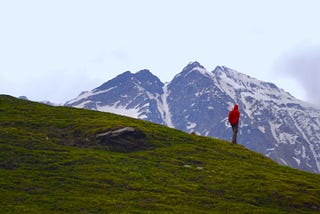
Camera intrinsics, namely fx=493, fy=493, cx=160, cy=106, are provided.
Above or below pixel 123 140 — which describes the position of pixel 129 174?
below

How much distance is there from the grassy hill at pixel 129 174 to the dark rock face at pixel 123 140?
130 millimetres

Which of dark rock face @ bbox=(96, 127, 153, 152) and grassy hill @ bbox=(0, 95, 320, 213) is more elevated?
dark rock face @ bbox=(96, 127, 153, 152)

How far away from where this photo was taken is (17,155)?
2016 inches

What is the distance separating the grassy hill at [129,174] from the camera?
41906mm

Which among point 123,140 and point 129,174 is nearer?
point 129,174

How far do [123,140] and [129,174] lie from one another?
1147cm

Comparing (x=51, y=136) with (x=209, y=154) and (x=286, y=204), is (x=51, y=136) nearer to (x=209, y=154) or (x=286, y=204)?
(x=209, y=154)

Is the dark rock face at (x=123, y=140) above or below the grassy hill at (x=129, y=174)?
above

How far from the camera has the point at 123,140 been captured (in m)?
60.6

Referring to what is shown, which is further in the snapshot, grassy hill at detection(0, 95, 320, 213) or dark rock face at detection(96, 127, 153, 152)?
dark rock face at detection(96, 127, 153, 152)

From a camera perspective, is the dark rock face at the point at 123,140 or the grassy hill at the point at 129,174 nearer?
the grassy hill at the point at 129,174

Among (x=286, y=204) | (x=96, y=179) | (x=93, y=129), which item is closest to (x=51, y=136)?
(x=93, y=129)

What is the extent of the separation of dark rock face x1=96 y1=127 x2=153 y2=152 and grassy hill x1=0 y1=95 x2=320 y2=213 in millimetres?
130

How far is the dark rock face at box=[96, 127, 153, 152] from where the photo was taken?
59844 mm
